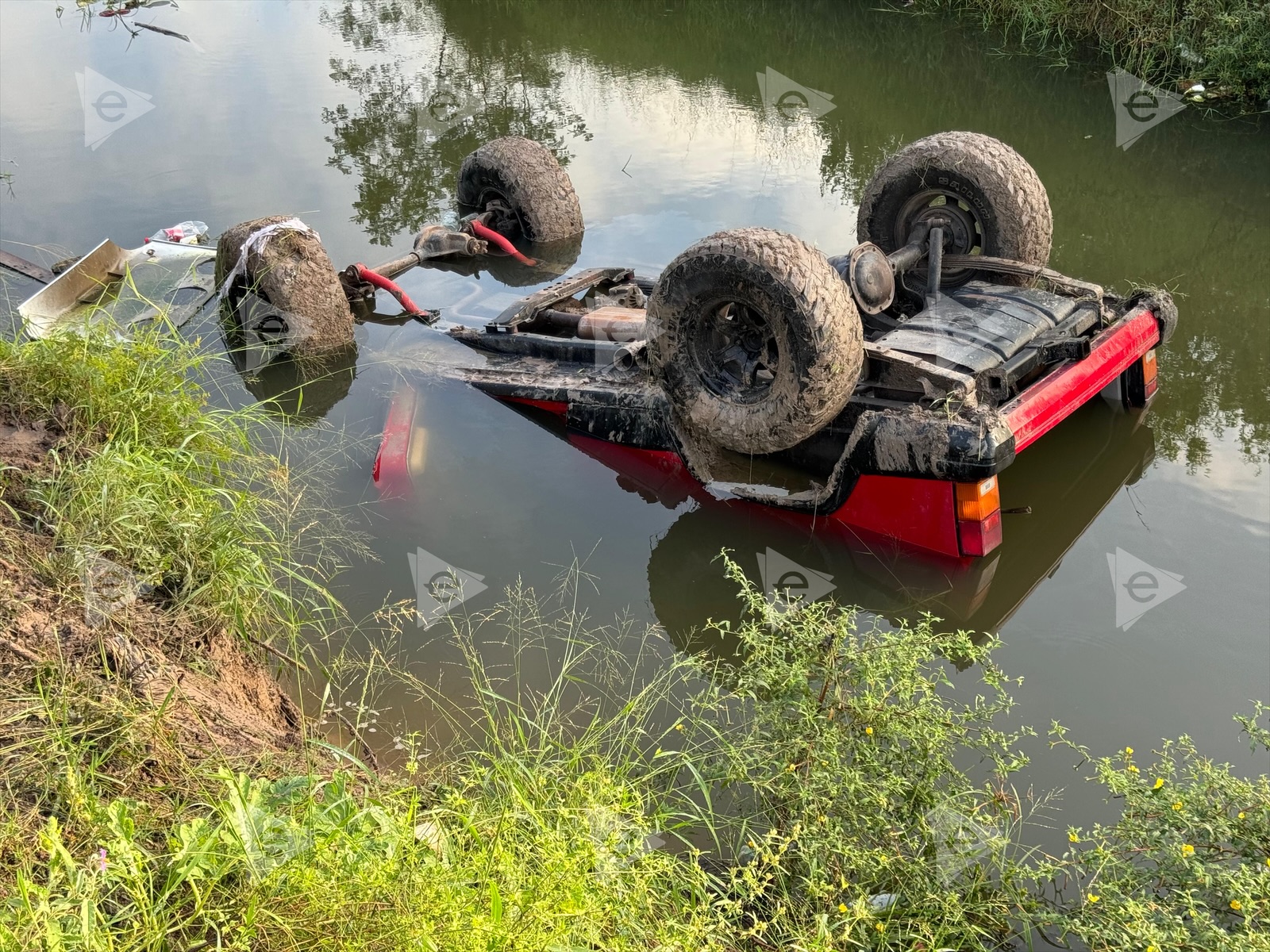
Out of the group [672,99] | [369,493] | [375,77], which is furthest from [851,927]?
[375,77]

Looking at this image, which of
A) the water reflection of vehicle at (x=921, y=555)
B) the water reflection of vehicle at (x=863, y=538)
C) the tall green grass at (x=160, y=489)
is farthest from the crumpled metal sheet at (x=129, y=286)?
the water reflection of vehicle at (x=921, y=555)

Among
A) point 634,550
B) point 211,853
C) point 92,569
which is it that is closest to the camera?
point 211,853

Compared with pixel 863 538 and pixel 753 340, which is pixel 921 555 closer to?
pixel 863 538

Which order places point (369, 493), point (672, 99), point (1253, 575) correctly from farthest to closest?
point (672, 99)
point (369, 493)
point (1253, 575)

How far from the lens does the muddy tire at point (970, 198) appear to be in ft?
17.3

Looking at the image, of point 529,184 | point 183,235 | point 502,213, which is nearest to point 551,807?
point 529,184

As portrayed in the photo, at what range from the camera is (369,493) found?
5.31 metres

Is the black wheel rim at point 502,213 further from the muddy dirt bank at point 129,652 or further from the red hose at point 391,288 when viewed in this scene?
the muddy dirt bank at point 129,652

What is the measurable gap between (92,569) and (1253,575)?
15.0 ft

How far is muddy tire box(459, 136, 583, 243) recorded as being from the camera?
26.2 feet

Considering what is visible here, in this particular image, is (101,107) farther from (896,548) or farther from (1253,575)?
(1253,575)

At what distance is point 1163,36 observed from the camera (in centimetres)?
1019

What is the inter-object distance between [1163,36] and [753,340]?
801cm

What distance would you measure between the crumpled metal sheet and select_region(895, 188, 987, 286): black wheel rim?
4366mm
